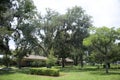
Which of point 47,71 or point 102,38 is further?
point 102,38

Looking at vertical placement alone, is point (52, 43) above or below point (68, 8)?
below

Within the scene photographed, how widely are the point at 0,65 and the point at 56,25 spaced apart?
75.6 ft

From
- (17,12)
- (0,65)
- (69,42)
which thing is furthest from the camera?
(0,65)

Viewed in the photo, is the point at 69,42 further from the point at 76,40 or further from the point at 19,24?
the point at 19,24

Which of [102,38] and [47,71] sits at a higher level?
[102,38]

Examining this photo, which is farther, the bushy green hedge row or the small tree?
the small tree

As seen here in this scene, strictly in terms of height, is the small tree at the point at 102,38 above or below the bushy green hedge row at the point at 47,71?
above

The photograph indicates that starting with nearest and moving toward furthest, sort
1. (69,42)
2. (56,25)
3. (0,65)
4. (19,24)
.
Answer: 1. (19,24)
2. (56,25)
3. (69,42)
4. (0,65)

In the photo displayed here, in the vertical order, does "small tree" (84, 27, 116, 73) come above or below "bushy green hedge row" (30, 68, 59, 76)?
above

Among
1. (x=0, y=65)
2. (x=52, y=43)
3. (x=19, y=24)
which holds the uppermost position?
(x=19, y=24)

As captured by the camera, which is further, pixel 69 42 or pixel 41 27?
pixel 69 42

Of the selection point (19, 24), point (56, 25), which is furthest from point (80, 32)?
point (19, 24)

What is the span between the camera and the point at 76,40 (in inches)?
1725

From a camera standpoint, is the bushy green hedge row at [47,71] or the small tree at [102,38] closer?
the bushy green hedge row at [47,71]
